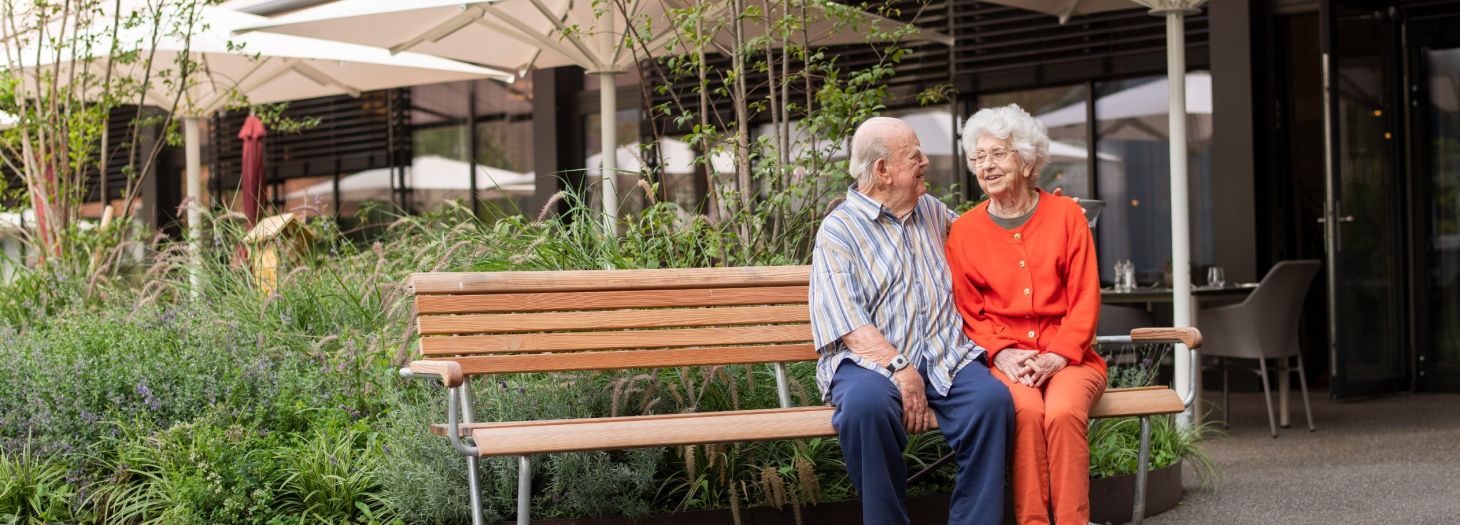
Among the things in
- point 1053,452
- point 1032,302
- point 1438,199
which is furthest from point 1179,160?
point 1438,199

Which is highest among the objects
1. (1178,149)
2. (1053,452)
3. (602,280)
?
(1178,149)

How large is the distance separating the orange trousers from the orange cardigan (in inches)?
6.0

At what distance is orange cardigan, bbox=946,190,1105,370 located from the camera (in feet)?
12.1

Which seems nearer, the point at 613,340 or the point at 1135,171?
the point at 613,340

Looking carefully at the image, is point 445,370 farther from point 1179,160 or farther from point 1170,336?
point 1179,160

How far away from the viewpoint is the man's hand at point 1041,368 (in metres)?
3.63

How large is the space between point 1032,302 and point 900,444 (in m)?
0.52

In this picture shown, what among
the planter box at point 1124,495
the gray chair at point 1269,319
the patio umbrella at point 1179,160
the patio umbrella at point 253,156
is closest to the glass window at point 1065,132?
the gray chair at point 1269,319

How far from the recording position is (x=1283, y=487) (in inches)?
211

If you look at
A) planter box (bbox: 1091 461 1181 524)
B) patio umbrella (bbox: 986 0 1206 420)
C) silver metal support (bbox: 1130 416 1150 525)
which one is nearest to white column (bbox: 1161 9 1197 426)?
patio umbrella (bbox: 986 0 1206 420)

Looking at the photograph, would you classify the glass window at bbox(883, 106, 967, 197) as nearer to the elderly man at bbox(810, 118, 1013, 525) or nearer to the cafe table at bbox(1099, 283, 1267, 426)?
the cafe table at bbox(1099, 283, 1267, 426)

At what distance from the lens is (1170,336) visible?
4.01 meters

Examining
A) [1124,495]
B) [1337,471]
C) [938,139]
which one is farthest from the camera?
[938,139]

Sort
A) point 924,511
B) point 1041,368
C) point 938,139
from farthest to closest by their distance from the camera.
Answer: point 938,139, point 924,511, point 1041,368
